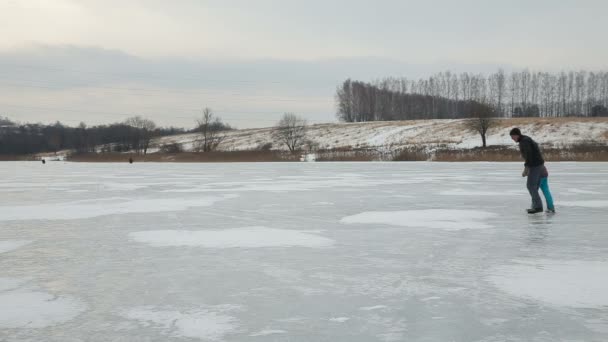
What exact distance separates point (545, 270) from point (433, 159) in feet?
97.2

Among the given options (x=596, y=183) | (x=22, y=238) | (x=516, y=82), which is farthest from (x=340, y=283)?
(x=516, y=82)

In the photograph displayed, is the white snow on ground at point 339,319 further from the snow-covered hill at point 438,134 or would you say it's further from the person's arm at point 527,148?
the snow-covered hill at point 438,134

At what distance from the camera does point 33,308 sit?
3396 millimetres

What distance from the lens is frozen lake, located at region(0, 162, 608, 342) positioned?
9.86 feet

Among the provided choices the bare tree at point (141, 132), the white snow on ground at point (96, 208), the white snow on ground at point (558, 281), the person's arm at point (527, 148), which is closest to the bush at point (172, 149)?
the bare tree at point (141, 132)

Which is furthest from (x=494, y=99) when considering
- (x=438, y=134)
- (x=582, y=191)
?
(x=582, y=191)

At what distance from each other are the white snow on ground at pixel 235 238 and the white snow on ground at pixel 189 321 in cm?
235

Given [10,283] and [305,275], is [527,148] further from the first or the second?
[10,283]

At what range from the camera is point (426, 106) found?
101625 millimetres

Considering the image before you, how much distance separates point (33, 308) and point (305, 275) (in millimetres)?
2014

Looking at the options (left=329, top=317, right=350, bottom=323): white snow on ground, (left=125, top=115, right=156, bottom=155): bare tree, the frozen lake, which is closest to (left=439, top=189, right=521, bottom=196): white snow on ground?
the frozen lake

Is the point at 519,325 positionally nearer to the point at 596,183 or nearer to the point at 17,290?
the point at 17,290

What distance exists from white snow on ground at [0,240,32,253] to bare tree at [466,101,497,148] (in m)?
46.6

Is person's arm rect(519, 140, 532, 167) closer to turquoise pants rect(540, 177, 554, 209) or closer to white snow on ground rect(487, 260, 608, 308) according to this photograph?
turquoise pants rect(540, 177, 554, 209)
